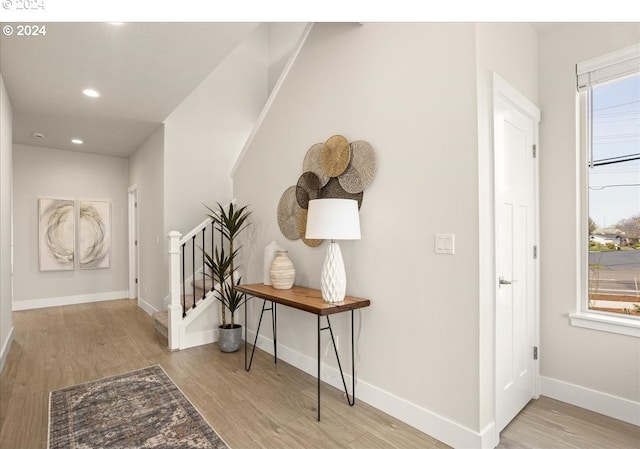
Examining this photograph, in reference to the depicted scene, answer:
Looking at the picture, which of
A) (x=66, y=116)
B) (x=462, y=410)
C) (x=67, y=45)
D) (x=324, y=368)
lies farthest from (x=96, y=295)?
(x=462, y=410)

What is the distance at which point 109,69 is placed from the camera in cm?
308

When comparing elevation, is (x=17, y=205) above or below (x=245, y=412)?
above

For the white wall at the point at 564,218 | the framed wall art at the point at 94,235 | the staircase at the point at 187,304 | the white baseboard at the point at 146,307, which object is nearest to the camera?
the white wall at the point at 564,218

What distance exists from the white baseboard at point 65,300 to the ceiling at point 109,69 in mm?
2781

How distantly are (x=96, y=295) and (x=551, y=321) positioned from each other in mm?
6718

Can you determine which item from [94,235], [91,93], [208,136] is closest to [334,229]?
[91,93]

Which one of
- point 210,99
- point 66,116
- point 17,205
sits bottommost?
point 17,205

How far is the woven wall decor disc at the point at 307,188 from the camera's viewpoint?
114 inches

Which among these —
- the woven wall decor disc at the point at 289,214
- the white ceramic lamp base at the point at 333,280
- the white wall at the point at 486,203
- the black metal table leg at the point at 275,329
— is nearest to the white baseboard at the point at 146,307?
the black metal table leg at the point at 275,329

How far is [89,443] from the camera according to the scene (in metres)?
2.02

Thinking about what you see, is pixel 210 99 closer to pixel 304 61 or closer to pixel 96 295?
pixel 304 61

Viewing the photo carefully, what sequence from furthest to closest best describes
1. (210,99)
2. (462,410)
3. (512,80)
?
(210,99) → (512,80) → (462,410)

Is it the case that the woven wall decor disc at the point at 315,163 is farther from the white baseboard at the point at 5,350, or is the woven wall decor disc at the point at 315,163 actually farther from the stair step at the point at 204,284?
the white baseboard at the point at 5,350

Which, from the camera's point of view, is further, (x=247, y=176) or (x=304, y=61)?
(x=247, y=176)
